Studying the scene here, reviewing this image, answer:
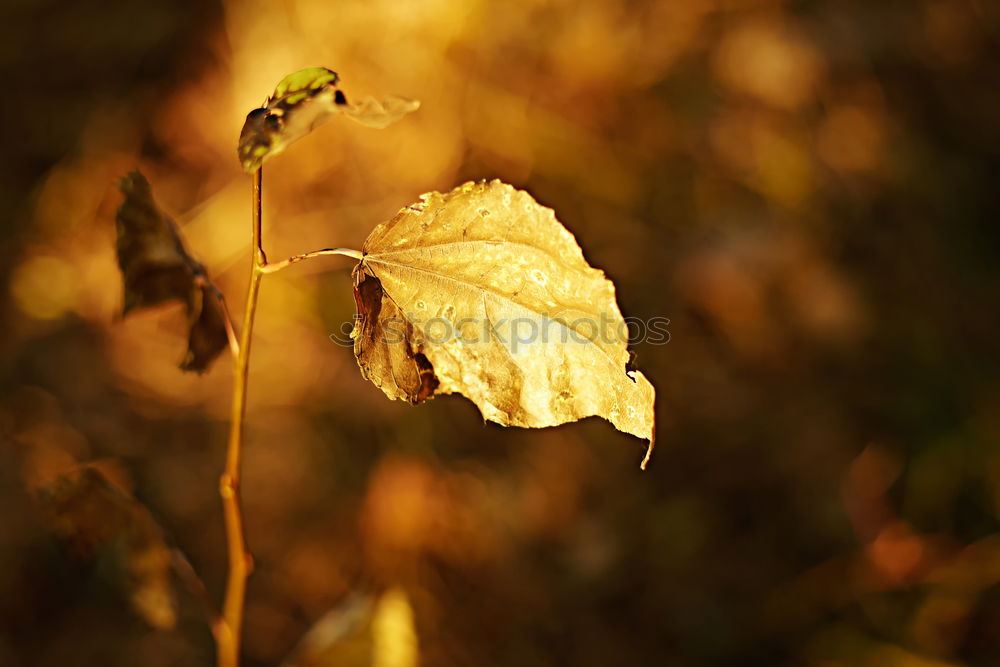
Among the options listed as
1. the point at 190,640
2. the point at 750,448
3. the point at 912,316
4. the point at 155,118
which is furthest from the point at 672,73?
the point at 190,640

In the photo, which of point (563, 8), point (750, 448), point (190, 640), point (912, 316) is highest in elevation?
point (563, 8)

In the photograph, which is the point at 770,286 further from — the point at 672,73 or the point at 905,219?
the point at 672,73

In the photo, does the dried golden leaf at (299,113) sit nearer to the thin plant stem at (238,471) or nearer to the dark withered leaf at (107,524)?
the thin plant stem at (238,471)

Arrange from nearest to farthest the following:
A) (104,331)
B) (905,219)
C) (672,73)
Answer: (104,331) < (905,219) < (672,73)

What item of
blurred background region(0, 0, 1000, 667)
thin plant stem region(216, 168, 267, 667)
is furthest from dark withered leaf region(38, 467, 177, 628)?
blurred background region(0, 0, 1000, 667)

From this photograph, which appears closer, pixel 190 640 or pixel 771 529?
pixel 190 640

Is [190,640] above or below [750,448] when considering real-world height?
below

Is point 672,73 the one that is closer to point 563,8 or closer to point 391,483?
point 563,8

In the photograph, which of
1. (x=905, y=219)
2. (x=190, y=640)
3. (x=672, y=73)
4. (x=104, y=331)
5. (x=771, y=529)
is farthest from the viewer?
(x=672, y=73)
